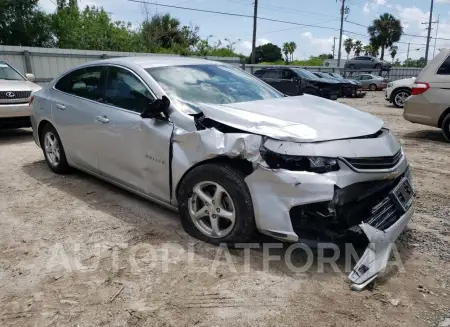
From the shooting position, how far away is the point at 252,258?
301 cm

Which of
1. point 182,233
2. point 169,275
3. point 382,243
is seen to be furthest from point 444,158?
point 169,275

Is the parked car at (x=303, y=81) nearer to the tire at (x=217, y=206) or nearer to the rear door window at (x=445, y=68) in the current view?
the rear door window at (x=445, y=68)

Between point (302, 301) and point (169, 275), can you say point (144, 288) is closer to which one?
point (169, 275)

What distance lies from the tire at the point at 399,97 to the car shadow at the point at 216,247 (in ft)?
41.6

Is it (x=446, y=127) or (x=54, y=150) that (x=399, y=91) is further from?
(x=54, y=150)

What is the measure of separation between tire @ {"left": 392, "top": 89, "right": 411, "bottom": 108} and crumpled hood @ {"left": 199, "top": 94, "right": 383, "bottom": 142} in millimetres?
12132

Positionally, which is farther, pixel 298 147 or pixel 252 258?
pixel 252 258

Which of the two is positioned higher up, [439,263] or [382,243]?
[382,243]

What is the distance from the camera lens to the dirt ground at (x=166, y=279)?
238cm

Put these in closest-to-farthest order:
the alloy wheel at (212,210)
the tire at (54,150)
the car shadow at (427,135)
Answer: the alloy wheel at (212,210)
the tire at (54,150)
the car shadow at (427,135)

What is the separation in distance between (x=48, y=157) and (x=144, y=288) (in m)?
3.21

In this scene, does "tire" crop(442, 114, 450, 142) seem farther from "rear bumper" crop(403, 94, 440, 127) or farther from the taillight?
the taillight

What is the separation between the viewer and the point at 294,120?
302cm

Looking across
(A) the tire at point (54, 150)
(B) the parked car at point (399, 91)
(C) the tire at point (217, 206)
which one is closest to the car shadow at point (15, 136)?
(A) the tire at point (54, 150)
